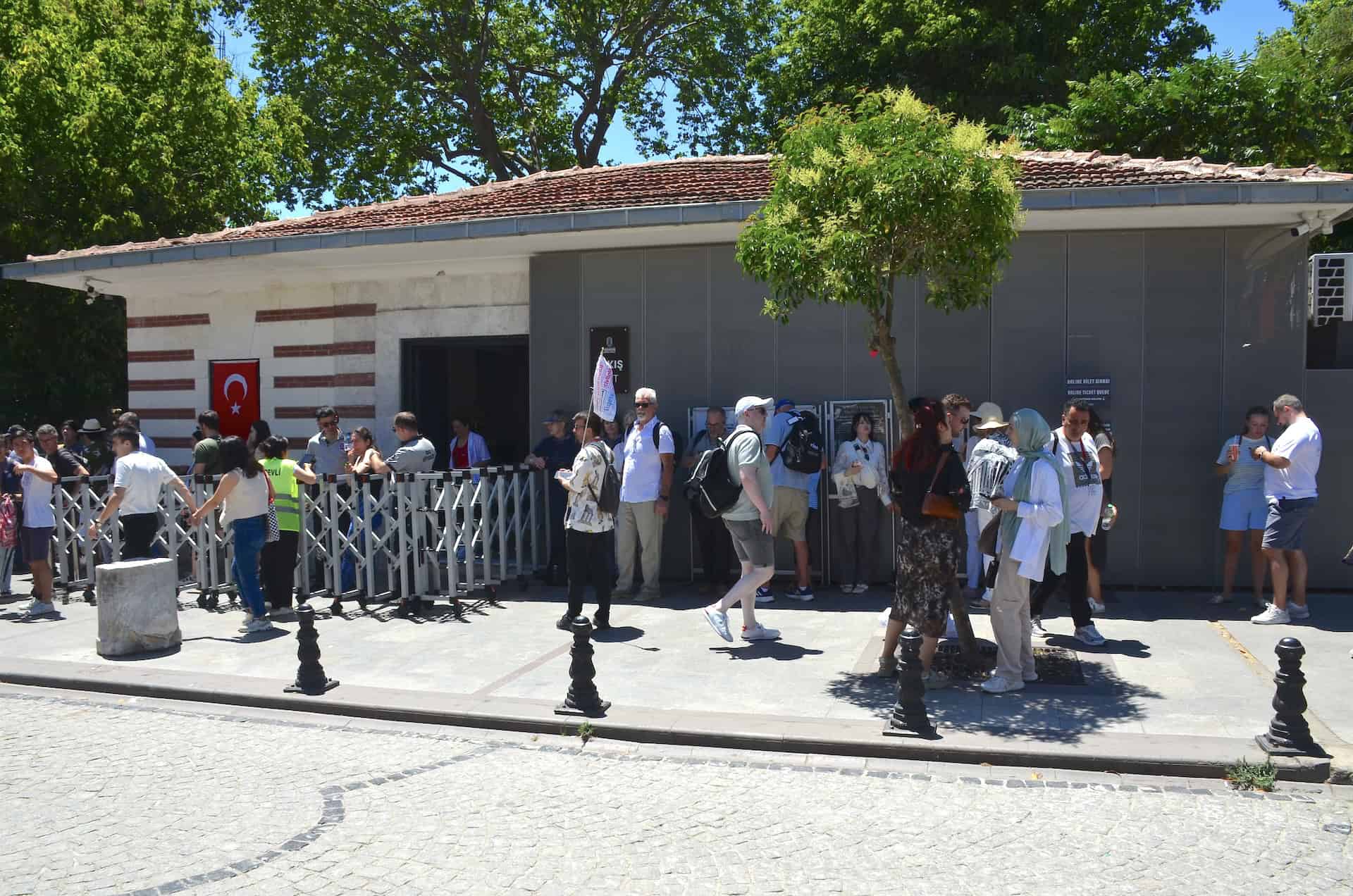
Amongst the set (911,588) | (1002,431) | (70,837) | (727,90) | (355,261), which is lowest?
(70,837)

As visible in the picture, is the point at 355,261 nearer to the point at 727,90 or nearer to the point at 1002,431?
the point at 1002,431

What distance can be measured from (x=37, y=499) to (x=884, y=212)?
899cm

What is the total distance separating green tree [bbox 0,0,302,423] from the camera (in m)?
18.6

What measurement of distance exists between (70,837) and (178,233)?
61.5 feet

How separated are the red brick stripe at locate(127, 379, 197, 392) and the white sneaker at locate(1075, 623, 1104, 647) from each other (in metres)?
12.0

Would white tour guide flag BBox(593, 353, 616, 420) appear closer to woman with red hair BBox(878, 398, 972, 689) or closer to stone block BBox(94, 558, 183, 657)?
woman with red hair BBox(878, 398, 972, 689)

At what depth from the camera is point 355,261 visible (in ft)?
41.8

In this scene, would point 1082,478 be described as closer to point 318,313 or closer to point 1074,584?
point 1074,584

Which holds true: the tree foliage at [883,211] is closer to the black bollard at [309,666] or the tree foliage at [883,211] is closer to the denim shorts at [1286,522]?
the denim shorts at [1286,522]

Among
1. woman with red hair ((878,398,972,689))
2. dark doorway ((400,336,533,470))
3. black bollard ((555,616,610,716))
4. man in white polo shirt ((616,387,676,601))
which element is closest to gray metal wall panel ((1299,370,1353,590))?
woman with red hair ((878,398,972,689))

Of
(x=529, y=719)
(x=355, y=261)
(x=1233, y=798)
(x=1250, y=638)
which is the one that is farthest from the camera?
(x=355, y=261)

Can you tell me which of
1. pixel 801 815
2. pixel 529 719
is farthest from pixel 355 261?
pixel 801 815

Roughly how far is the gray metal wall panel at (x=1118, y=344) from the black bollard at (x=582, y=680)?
6.23m

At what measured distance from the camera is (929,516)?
277 inches
